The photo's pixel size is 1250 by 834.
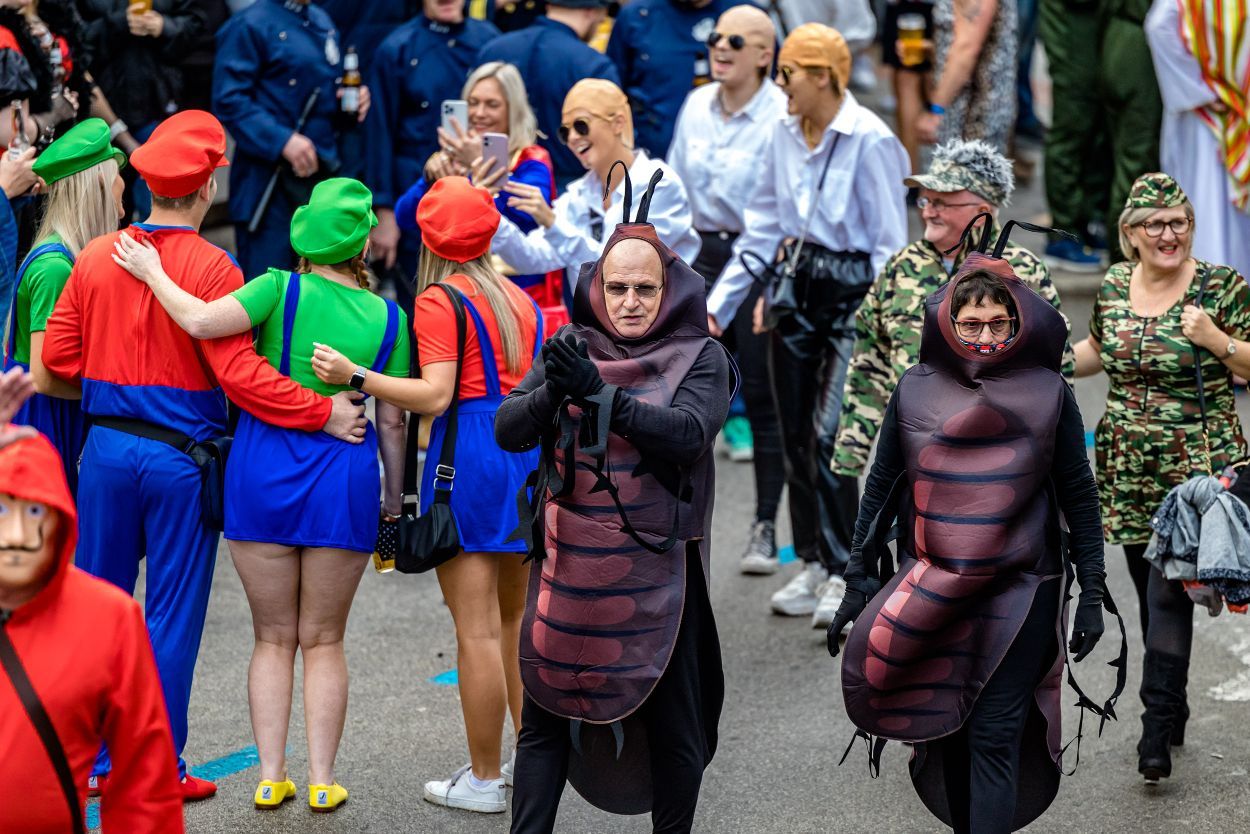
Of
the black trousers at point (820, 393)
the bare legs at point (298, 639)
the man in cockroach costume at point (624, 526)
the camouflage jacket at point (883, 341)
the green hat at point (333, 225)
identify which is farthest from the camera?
the black trousers at point (820, 393)

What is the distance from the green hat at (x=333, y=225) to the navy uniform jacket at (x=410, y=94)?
3.62 metres

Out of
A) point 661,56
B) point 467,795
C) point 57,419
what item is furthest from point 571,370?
point 661,56

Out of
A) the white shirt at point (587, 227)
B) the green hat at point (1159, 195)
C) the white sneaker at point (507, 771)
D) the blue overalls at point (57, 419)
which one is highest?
the green hat at point (1159, 195)

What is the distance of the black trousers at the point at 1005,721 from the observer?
4270mm

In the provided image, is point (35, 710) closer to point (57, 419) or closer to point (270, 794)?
point (270, 794)

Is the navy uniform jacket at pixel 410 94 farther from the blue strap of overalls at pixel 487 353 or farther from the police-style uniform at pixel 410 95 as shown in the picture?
the blue strap of overalls at pixel 487 353

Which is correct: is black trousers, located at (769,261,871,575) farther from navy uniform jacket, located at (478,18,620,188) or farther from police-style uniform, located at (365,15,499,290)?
police-style uniform, located at (365,15,499,290)

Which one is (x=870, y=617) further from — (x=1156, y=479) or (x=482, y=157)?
(x=482, y=157)

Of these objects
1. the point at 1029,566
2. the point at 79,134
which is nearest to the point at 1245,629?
the point at 1029,566

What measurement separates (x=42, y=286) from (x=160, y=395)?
520 mm

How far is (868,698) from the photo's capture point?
4.41 metres

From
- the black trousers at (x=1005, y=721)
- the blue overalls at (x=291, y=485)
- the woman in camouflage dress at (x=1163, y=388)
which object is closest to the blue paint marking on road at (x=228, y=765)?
the blue overalls at (x=291, y=485)

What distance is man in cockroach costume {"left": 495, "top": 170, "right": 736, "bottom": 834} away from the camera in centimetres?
415

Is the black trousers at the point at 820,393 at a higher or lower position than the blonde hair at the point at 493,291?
lower
